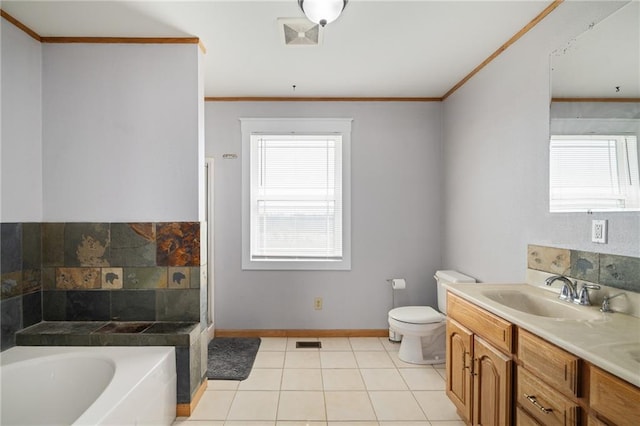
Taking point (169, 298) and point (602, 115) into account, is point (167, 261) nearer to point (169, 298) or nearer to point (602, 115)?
point (169, 298)

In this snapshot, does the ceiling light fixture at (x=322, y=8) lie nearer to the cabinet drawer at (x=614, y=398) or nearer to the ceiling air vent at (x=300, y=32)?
the ceiling air vent at (x=300, y=32)

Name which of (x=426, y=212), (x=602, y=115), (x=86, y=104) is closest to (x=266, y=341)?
(x=426, y=212)

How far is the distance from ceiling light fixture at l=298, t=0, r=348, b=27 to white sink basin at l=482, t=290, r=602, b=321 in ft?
5.90

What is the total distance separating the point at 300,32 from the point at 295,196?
1670 millimetres

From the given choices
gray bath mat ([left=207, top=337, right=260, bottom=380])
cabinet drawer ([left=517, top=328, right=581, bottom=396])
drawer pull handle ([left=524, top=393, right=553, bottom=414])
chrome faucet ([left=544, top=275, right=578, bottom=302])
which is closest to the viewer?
cabinet drawer ([left=517, top=328, right=581, bottom=396])

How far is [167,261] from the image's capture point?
7.63ft

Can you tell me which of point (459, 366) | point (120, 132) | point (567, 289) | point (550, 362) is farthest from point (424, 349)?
point (120, 132)

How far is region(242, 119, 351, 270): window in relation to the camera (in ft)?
11.5

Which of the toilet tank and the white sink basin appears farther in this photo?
the toilet tank

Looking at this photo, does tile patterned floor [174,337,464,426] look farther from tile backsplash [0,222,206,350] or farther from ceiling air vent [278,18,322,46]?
ceiling air vent [278,18,322,46]

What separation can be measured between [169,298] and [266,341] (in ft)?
4.54

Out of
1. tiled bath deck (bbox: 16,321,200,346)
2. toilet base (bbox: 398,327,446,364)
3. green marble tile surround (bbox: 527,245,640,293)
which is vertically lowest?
toilet base (bbox: 398,327,446,364)

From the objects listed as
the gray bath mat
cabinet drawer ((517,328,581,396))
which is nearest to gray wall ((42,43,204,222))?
the gray bath mat

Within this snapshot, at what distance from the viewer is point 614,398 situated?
40.2 inches
